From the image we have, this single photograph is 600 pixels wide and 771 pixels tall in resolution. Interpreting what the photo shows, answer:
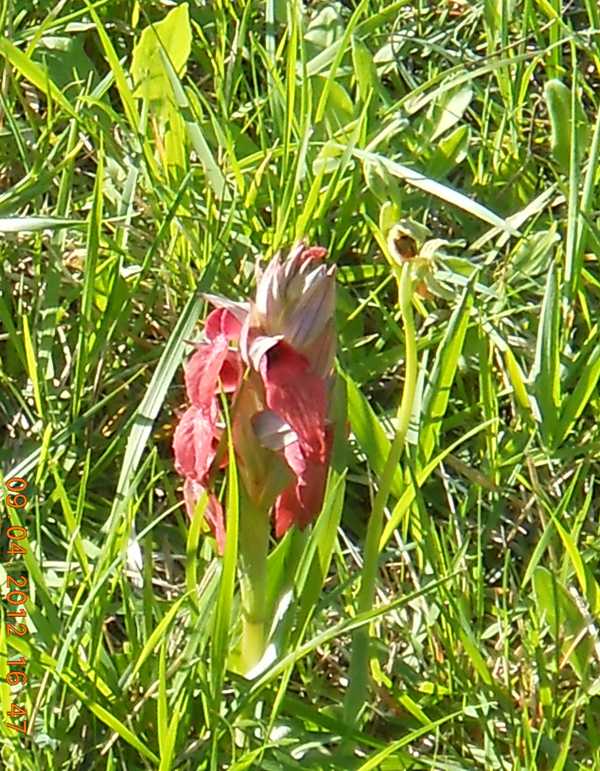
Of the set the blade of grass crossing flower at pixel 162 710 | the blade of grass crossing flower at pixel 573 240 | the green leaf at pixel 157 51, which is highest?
the green leaf at pixel 157 51

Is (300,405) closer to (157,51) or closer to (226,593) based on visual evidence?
(226,593)

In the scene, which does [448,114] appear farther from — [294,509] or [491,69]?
[294,509]

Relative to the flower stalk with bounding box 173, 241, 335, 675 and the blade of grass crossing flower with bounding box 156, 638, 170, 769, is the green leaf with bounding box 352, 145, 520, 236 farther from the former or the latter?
the blade of grass crossing flower with bounding box 156, 638, 170, 769

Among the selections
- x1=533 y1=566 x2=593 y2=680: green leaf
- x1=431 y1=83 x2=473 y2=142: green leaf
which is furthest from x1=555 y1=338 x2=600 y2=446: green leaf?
x1=431 y1=83 x2=473 y2=142: green leaf

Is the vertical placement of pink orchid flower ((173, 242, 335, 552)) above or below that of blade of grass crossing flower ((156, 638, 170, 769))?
above

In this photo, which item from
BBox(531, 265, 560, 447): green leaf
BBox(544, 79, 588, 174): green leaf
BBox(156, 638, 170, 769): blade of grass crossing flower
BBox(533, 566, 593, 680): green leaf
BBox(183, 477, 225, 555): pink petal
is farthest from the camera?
BBox(544, 79, 588, 174): green leaf

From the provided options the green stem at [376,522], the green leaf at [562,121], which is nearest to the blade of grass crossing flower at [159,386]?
the green stem at [376,522]

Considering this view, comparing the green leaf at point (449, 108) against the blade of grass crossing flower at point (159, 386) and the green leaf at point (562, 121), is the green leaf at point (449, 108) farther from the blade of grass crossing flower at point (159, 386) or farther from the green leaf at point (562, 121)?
the blade of grass crossing flower at point (159, 386)
